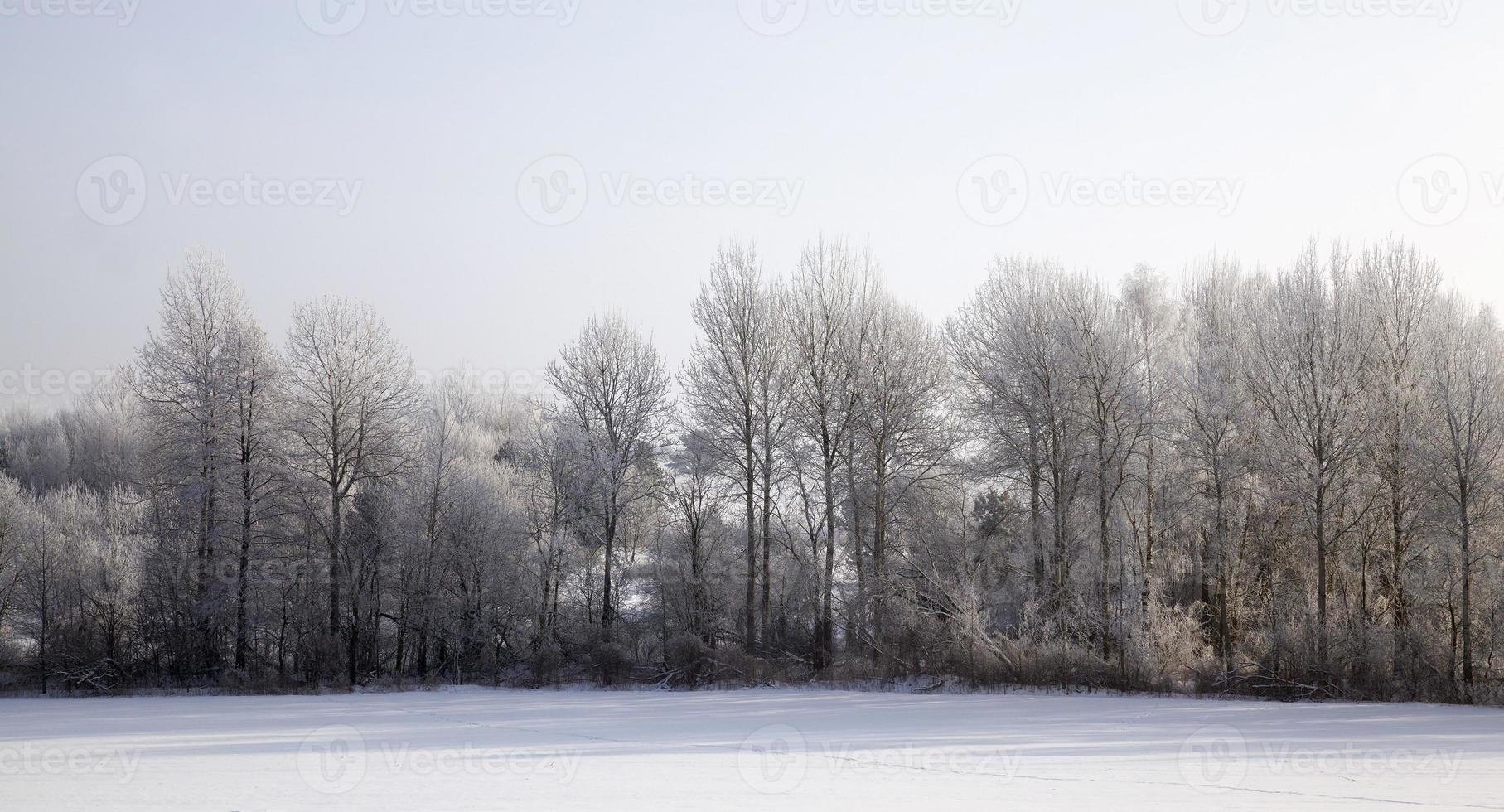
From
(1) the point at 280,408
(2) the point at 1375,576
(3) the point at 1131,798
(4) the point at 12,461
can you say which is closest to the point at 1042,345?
(2) the point at 1375,576

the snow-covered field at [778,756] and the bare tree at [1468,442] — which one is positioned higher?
the bare tree at [1468,442]

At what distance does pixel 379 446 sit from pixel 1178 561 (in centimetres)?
2565

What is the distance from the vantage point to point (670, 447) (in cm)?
3556

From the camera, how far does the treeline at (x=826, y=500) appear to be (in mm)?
26703

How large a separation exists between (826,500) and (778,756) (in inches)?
739

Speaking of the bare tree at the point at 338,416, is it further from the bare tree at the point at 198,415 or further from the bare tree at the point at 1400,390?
the bare tree at the point at 1400,390

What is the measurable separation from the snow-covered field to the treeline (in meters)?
7.15

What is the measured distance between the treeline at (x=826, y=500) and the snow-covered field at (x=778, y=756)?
7149 millimetres

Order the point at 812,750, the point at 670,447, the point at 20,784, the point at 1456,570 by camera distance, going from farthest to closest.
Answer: the point at 670,447
the point at 1456,570
the point at 812,750
the point at 20,784

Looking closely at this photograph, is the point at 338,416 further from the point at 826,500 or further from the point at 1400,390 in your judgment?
the point at 1400,390

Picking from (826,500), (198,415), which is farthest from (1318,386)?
(198,415)

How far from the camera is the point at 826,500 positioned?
32188 millimetres

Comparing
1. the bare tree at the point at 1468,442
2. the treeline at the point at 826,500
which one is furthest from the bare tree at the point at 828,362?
the bare tree at the point at 1468,442

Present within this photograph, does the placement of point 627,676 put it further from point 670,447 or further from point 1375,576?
point 1375,576
